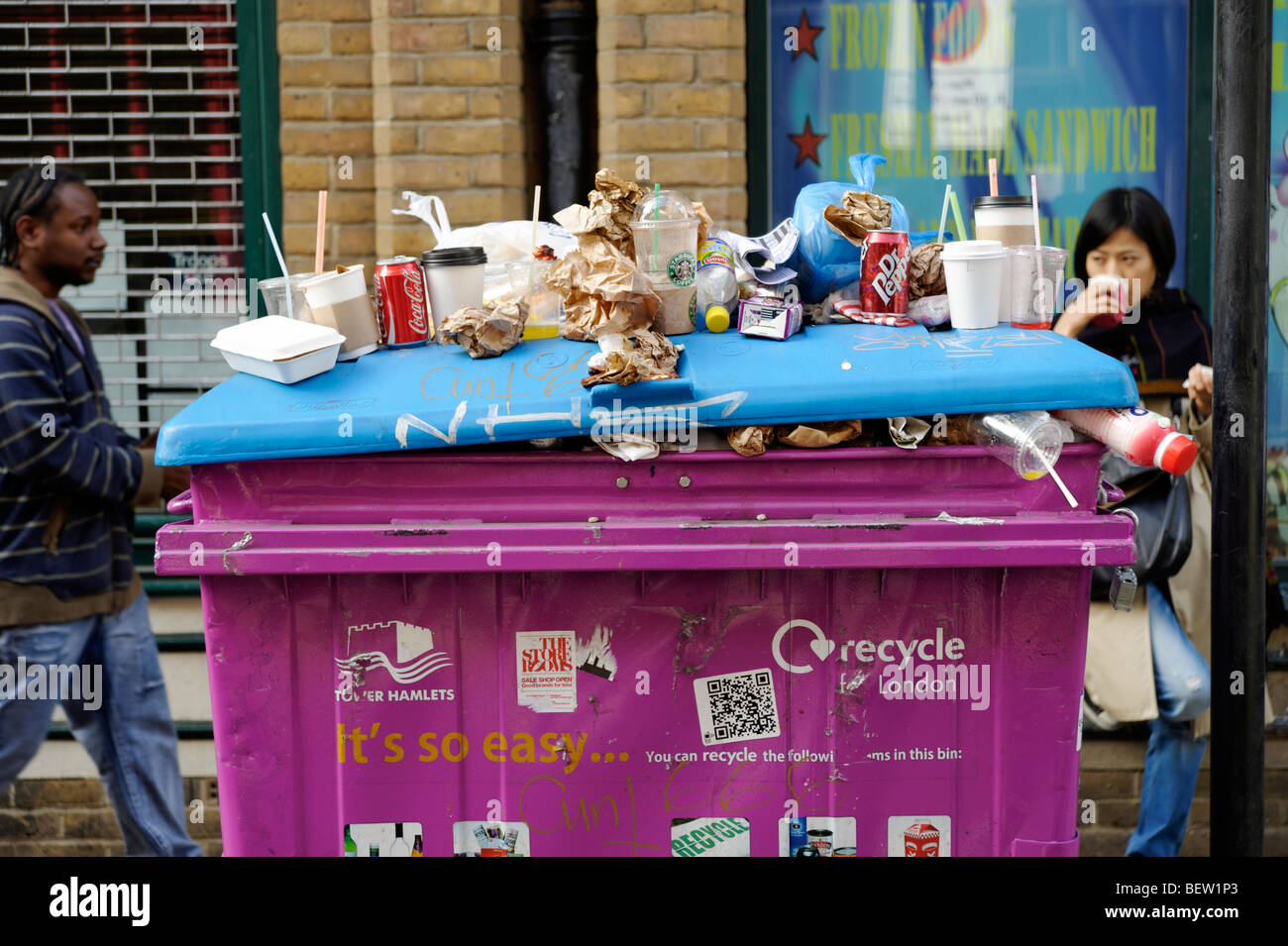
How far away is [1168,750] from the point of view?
3854 millimetres

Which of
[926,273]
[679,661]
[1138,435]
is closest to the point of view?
[1138,435]

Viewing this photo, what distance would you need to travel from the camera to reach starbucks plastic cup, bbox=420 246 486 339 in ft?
9.43

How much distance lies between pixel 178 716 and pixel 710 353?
2990 mm

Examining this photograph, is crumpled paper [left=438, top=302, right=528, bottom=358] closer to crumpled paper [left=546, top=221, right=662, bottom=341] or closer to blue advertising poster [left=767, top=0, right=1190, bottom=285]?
crumpled paper [left=546, top=221, right=662, bottom=341]

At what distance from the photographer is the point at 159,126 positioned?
15.8 ft

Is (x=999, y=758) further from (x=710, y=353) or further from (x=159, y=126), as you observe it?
(x=159, y=126)

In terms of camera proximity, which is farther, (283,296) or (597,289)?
(283,296)

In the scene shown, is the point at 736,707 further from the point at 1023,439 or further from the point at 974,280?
the point at 974,280

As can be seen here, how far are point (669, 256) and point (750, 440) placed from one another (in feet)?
1.75

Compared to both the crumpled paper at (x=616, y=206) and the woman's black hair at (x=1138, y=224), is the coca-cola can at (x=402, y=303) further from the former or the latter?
the woman's black hair at (x=1138, y=224)

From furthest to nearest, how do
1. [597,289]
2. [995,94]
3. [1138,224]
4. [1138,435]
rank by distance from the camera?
[995,94] → [1138,224] → [597,289] → [1138,435]

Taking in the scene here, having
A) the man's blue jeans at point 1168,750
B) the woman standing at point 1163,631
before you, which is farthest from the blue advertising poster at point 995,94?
the man's blue jeans at point 1168,750

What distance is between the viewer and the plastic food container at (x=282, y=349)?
262 cm

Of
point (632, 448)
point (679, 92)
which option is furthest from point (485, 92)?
point (632, 448)
